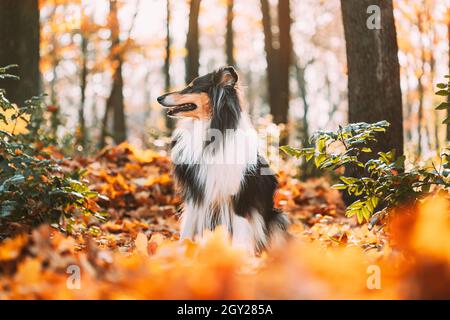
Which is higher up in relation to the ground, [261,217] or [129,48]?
[129,48]

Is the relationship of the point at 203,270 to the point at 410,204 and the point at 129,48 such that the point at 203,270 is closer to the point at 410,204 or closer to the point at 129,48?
the point at 410,204

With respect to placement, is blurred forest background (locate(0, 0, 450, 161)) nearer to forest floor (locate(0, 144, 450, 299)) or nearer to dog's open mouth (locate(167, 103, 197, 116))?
dog's open mouth (locate(167, 103, 197, 116))

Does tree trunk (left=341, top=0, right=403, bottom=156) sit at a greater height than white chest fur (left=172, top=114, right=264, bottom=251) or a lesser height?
greater

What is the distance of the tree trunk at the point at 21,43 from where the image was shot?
279 inches

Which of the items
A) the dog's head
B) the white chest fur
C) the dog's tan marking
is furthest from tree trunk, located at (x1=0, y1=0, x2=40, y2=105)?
the white chest fur

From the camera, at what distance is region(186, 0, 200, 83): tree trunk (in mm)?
12883

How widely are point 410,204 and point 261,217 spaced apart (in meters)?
1.43

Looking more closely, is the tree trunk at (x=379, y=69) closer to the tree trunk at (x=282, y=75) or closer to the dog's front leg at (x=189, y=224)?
the dog's front leg at (x=189, y=224)

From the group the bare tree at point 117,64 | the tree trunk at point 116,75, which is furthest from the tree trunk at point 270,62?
the tree trunk at point 116,75

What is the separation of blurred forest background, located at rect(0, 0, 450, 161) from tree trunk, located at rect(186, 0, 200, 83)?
0.08ft

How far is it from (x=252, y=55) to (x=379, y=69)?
31.0 meters

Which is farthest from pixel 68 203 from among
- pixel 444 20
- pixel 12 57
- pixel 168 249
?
pixel 444 20

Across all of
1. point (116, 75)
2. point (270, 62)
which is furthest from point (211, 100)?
point (116, 75)

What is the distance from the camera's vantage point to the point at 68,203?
13.5 ft
